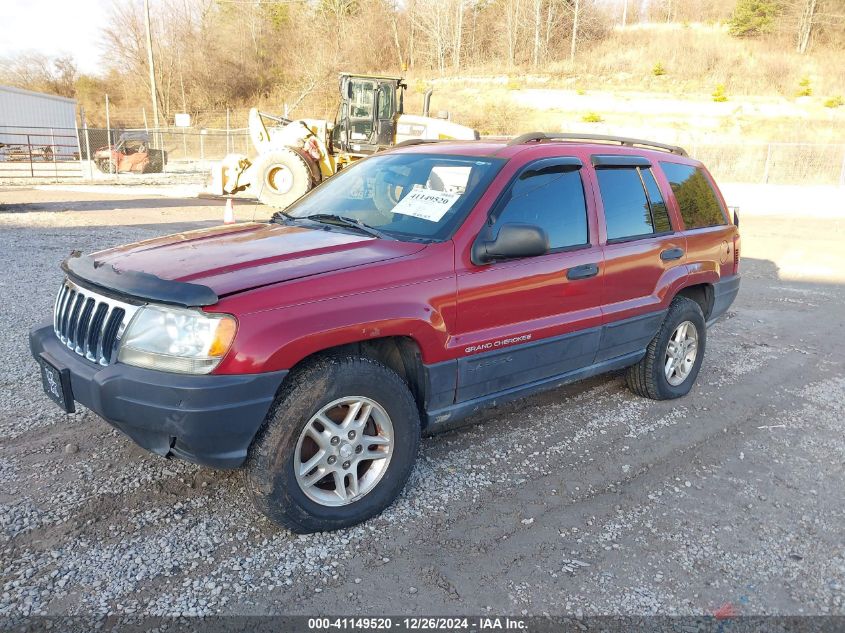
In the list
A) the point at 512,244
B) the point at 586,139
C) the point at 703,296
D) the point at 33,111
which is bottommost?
the point at 703,296

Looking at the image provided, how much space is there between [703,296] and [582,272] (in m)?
1.89

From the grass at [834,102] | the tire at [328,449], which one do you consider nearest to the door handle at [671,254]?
the tire at [328,449]

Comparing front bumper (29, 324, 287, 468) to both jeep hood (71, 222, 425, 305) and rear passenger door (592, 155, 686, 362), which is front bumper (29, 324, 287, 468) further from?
rear passenger door (592, 155, 686, 362)

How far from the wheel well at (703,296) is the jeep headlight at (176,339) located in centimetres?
394

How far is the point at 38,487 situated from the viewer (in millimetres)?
3326

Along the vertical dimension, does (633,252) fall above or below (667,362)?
above

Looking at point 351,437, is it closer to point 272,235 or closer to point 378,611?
point 378,611

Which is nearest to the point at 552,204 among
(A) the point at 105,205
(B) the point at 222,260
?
(B) the point at 222,260

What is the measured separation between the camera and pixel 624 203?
14.4 feet

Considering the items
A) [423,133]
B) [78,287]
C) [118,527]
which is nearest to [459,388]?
[118,527]

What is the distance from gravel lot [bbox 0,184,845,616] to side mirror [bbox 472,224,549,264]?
1.29 meters

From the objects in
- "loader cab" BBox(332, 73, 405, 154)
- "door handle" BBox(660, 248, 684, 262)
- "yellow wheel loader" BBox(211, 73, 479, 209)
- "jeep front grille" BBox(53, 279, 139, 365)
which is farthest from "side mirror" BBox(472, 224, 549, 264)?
"loader cab" BBox(332, 73, 405, 154)

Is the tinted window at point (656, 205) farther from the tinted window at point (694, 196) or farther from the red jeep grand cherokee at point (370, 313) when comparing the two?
the tinted window at point (694, 196)

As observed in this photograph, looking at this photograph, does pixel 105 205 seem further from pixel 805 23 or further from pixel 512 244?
pixel 805 23
